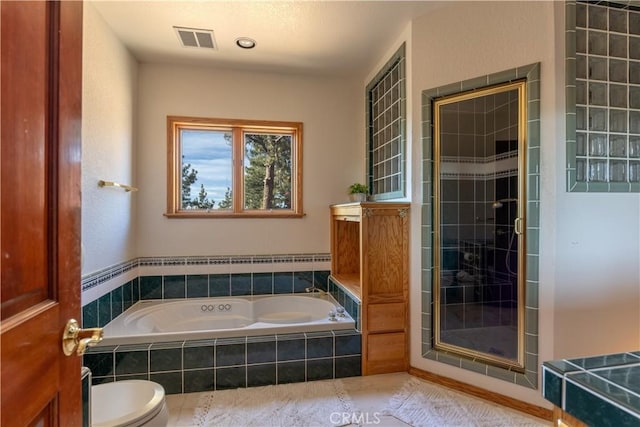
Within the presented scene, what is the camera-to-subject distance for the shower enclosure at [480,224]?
2.03 meters

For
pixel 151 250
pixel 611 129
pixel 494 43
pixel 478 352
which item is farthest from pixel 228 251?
pixel 611 129

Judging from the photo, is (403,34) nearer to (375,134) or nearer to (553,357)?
(375,134)

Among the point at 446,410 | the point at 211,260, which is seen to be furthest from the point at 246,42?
the point at 446,410

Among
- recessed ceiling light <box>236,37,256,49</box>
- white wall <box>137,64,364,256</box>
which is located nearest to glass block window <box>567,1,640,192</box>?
white wall <box>137,64,364,256</box>

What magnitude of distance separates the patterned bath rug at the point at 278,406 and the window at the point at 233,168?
5.32ft

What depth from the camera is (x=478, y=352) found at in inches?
84.7

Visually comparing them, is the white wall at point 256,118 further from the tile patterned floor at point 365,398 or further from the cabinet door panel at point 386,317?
the tile patterned floor at point 365,398

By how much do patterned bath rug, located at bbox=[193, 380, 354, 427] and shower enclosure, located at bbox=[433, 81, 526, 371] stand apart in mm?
865

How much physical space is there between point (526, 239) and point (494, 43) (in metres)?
1.26

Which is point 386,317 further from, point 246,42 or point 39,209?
point 246,42

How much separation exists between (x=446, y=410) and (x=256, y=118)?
9.44 feet

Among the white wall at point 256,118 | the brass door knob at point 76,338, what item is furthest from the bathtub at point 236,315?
Answer: the brass door knob at point 76,338

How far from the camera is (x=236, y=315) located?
9.91 feet

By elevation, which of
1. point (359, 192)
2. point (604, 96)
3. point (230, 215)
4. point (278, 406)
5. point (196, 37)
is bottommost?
point (278, 406)
